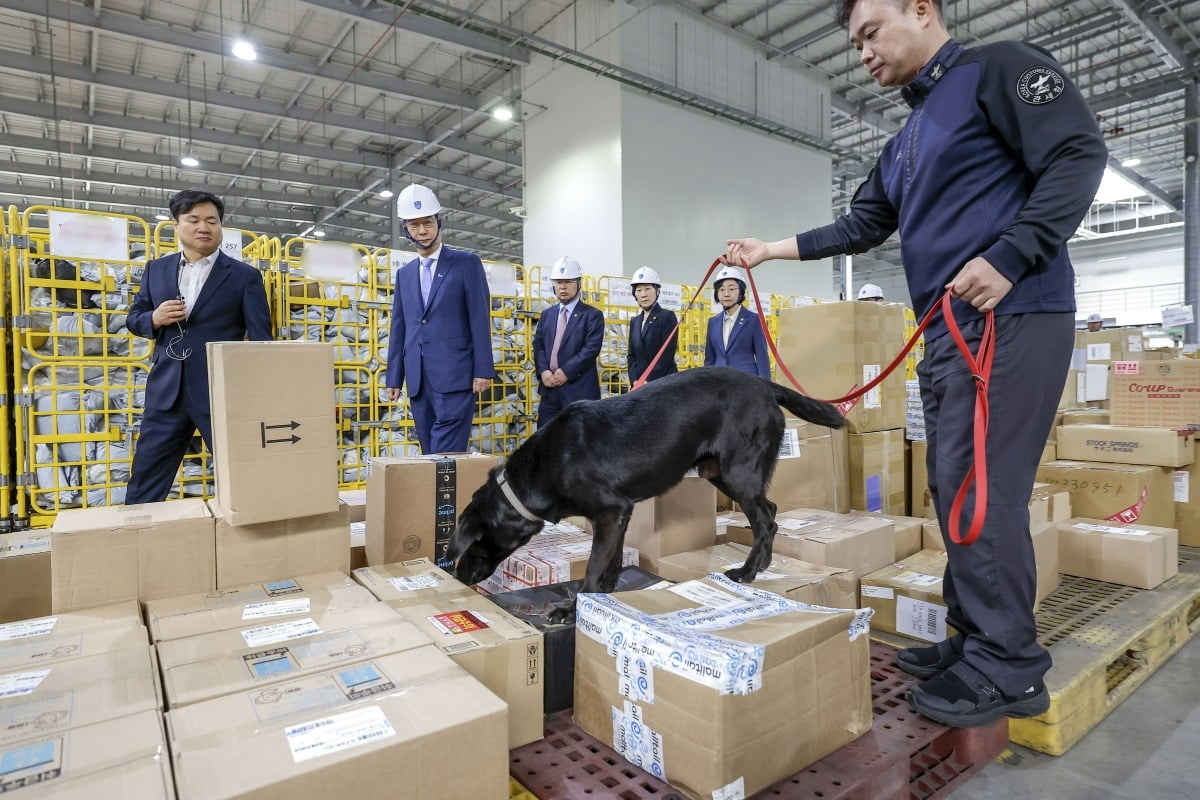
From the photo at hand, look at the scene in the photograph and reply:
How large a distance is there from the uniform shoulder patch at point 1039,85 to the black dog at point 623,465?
1147 mm

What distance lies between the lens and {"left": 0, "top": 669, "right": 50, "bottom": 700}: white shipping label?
107cm

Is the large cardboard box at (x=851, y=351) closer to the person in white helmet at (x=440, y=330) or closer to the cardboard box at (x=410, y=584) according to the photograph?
the person in white helmet at (x=440, y=330)

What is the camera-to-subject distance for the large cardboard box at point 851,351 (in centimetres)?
296

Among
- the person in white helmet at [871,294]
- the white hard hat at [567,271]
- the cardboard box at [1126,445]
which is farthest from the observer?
the person in white helmet at [871,294]

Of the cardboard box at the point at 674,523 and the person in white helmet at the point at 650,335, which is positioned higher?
the person in white helmet at the point at 650,335

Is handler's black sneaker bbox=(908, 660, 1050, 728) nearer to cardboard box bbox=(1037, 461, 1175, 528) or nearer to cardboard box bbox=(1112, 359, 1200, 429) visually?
cardboard box bbox=(1037, 461, 1175, 528)

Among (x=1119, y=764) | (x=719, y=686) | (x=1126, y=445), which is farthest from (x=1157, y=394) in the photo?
(x=719, y=686)

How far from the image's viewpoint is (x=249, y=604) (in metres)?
1.52

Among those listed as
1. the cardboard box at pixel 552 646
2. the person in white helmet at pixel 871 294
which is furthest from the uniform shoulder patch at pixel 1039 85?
the person in white helmet at pixel 871 294

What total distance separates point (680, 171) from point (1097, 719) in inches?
335

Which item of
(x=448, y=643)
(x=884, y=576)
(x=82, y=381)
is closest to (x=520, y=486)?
(x=448, y=643)

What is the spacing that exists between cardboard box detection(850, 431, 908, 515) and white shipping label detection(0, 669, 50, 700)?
Answer: 290 cm

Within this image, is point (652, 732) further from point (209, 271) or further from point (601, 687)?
point (209, 271)

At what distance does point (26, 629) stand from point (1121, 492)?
14.5 feet
